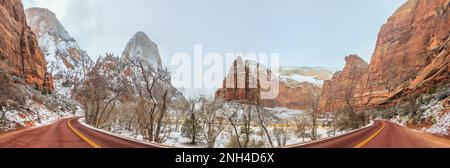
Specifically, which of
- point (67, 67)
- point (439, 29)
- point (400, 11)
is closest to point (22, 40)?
point (67, 67)

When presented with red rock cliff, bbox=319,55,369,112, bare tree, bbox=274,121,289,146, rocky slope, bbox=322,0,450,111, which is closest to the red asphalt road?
bare tree, bbox=274,121,289,146

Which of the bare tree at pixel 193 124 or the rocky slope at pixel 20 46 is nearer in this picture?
the bare tree at pixel 193 124

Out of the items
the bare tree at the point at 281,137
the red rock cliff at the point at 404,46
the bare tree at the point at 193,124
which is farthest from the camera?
the red rock cliff at the point at 404,46

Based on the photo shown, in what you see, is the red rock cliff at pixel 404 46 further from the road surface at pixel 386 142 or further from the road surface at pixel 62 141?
the road surface at pixel 62 141

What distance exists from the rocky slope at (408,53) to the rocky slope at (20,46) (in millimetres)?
86177

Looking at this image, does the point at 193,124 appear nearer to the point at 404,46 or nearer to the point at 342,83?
the point at 404,46

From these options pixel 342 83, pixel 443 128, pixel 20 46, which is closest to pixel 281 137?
pixel 443 128

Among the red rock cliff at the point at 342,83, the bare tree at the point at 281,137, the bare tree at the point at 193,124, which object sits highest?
the red rock cliff at the point at 342,83

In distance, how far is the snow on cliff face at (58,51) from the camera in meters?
120

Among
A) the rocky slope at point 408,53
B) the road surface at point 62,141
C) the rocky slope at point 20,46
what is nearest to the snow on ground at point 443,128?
the road surface at point 62,141

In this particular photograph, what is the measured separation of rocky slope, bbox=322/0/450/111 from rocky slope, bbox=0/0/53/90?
86.2 m

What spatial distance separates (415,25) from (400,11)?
24327 mm
